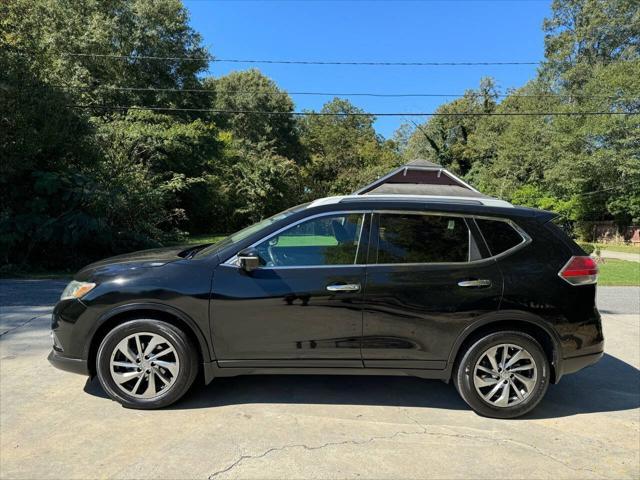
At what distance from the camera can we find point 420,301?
383 cm

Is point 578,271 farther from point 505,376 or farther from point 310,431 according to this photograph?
point 310,431

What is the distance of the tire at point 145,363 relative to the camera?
378cm

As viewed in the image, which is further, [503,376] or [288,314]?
[503,376]

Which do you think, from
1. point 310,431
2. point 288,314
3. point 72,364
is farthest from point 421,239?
point 72,364

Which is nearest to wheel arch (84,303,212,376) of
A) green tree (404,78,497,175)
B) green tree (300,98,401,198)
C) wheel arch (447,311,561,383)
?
wheel arch (447,311,561,383)

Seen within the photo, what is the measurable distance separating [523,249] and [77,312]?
148 inches

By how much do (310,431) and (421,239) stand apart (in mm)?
1788

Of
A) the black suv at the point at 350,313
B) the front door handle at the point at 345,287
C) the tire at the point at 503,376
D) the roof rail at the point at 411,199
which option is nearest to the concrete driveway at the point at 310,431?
the tire at the point at 503,376

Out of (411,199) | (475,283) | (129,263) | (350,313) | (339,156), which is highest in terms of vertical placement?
(339,156)

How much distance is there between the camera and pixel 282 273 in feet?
12.6

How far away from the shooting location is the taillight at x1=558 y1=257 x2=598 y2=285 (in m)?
3.93

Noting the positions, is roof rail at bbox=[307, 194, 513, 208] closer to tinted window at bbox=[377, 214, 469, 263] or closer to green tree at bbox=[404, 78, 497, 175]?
tinted window at bbox=[377, 214, 469, 263]

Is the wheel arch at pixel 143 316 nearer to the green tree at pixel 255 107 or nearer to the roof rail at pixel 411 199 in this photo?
the roof rail at pixel 411 199

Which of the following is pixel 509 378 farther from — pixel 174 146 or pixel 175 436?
pixel 174 146
